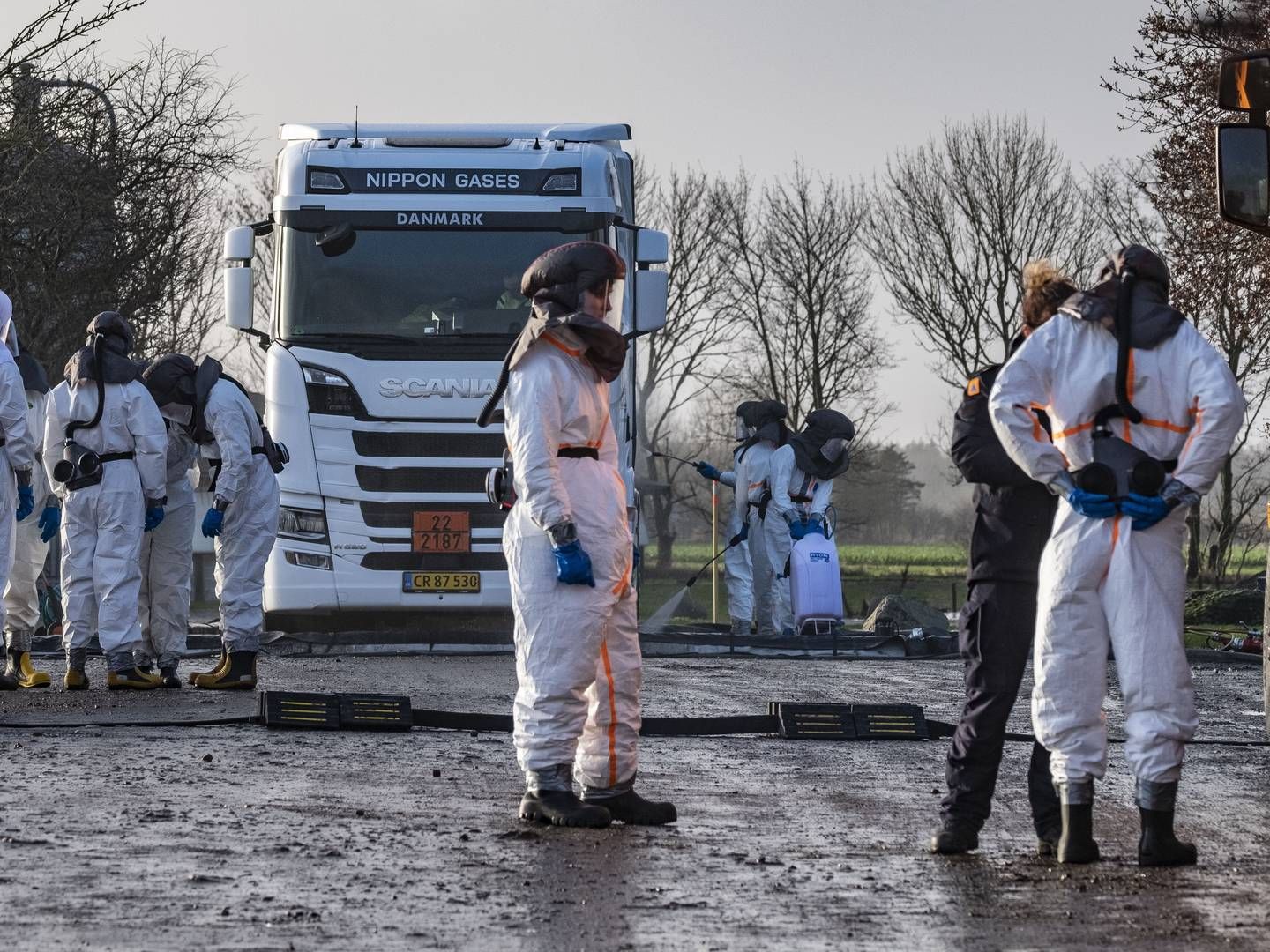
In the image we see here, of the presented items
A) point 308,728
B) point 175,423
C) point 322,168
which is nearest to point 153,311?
point 322,168

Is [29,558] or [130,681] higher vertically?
[29,558]

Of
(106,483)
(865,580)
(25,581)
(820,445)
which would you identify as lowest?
(865,580)

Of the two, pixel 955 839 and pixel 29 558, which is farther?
pixel 29 558

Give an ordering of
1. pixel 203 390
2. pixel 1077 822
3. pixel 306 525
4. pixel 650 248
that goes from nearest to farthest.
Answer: pixel 1077 822 → pixel 203 390 → pixel 650 248 → pixel 306 525

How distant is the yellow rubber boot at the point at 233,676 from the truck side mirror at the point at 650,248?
14.8 feet

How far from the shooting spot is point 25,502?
36.0ft

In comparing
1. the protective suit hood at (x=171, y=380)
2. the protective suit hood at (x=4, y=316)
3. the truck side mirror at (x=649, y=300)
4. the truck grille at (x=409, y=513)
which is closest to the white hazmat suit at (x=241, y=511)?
the protective suit hood at (x=171, y=380)

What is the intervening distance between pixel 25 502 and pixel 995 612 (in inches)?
264

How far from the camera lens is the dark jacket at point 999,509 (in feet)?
19.8

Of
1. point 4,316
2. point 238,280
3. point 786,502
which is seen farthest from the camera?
point 786,502

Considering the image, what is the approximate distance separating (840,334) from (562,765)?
35.2m

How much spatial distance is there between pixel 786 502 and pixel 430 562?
5010 millimetres

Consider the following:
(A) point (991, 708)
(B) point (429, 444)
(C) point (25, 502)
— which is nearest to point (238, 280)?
(B) point (429, 444)

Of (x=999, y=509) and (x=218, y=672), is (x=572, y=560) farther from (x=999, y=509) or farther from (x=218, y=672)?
(x=218, y=672)
